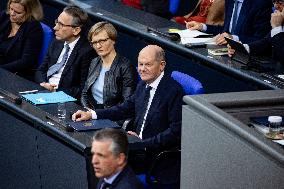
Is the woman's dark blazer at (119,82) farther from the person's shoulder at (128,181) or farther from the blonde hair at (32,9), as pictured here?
the person's shoulder at (128,181)

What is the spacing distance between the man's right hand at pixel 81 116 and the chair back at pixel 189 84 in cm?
66

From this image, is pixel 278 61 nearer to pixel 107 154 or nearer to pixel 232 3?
pixel 232 3

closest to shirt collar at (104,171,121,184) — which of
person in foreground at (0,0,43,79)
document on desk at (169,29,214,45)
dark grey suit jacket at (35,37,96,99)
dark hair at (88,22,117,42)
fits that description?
dark hair at (88,22,117,42)

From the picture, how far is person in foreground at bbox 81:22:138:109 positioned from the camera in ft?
22.5

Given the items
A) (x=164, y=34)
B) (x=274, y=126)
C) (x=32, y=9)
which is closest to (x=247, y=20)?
(x=164, y=34)

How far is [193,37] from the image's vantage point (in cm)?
796

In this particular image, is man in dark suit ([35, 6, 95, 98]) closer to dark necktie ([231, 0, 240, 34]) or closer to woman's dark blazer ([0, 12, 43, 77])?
woman's dark blazer ([0, 12, 43, 77])

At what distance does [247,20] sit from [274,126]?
3.08m

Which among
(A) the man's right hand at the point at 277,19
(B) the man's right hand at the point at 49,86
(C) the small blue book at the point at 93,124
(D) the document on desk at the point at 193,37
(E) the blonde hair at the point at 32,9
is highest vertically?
(A) the man's right hand at the point at 277,19

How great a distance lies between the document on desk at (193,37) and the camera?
7857 mm

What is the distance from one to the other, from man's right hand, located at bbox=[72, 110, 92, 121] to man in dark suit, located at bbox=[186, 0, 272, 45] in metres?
1.81

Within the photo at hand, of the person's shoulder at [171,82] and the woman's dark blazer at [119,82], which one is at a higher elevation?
the person's shoulder at [171,82]

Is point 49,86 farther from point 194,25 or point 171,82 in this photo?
point 171,82

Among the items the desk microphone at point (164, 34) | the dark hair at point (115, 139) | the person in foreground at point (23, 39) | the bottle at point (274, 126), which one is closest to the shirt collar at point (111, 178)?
the dark hair at point (115, 139)
